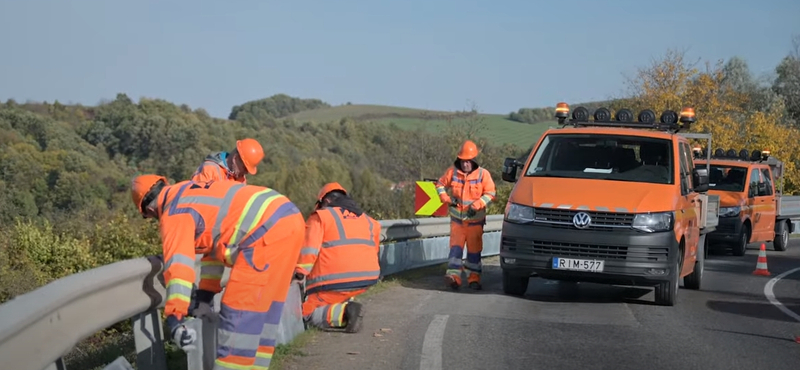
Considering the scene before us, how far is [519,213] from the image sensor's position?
10977 millimetres

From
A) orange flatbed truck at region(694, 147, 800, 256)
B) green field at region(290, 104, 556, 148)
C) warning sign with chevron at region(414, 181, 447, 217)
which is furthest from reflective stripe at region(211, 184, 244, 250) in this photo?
green field at region(290, 104, 556, 148)

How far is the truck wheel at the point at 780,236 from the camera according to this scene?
2303 cm

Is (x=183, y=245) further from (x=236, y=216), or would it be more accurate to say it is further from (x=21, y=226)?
(x=21, y=226)

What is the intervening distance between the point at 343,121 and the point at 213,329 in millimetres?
78891

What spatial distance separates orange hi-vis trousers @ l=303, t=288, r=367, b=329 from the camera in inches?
328

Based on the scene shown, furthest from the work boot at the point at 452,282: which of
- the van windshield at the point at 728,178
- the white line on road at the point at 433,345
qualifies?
the van windshield at the point at 728,178

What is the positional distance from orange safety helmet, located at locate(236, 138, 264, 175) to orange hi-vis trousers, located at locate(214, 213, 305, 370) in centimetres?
194

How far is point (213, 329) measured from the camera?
616 centimetres

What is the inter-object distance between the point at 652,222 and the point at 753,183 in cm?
1116

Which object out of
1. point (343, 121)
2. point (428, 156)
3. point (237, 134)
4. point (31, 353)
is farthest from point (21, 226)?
point (343, 121)

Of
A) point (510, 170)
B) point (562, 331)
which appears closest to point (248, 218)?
point (562, 331)

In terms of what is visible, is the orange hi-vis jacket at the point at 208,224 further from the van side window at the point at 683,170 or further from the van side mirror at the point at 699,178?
the van side mirror at the point at 699,178

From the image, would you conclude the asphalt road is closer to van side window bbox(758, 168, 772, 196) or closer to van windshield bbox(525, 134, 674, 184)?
van windshield bbox(525, 134, 674, 184)

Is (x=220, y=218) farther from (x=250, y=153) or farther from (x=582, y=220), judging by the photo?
(x=582, y=220)
